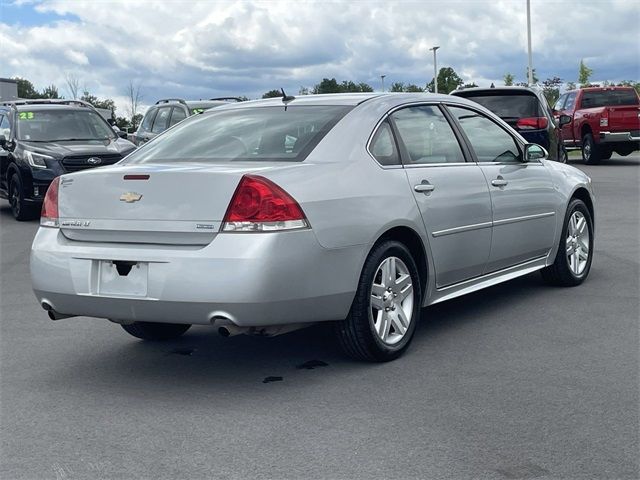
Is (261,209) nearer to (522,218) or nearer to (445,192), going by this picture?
(445,192)

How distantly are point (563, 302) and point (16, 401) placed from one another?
4222 mm

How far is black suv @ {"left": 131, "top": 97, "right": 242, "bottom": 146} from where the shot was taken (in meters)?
19.2

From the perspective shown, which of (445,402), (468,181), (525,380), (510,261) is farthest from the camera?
(510,261)

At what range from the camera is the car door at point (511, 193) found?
22.5ft

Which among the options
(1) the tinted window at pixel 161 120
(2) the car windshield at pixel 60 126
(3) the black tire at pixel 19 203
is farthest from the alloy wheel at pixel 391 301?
(1) the tinted window at pixel 161 120

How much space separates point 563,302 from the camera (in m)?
7.42

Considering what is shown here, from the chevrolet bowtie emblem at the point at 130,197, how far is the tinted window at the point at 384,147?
1.44 meters

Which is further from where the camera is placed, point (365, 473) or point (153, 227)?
point (153, 227)

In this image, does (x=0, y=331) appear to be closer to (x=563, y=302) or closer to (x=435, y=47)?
(x=563, y=302)

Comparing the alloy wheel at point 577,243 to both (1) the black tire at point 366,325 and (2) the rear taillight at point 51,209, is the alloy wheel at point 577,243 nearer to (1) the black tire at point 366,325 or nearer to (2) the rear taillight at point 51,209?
(1) the black tire at point 366,325

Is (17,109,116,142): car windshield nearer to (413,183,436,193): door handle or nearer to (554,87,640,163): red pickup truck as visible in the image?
(413,183,436,193): door handle

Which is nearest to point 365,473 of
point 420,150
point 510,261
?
point 420,150

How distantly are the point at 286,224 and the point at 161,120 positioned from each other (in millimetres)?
15743

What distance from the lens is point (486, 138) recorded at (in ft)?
23.4
